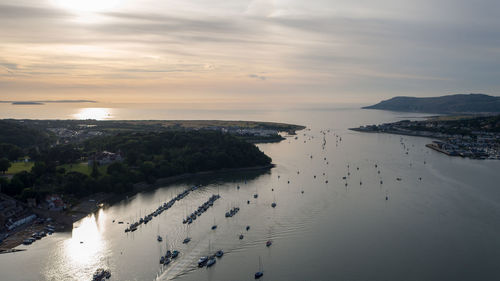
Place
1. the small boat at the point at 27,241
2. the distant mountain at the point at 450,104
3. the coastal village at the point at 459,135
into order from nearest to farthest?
the small boat at the point at 27,241
the coastal village at the point at 459,135
the distant mountain at the point at 450,104

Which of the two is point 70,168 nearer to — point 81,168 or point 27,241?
point 81,168

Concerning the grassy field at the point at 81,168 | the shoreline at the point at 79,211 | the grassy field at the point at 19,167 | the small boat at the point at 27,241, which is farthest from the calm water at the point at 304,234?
the grassy field at the point at 19,167

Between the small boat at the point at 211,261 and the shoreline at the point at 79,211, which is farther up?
the shoreline at the point at 79,211

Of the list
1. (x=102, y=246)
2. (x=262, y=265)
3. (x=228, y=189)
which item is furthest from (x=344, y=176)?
(x=102, y=246)

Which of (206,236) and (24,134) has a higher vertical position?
(24,134)

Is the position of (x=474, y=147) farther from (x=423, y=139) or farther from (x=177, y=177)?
(x=177, y=177)

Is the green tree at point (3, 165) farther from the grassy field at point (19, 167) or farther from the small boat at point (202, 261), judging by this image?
the small boat at point (202, 261)
